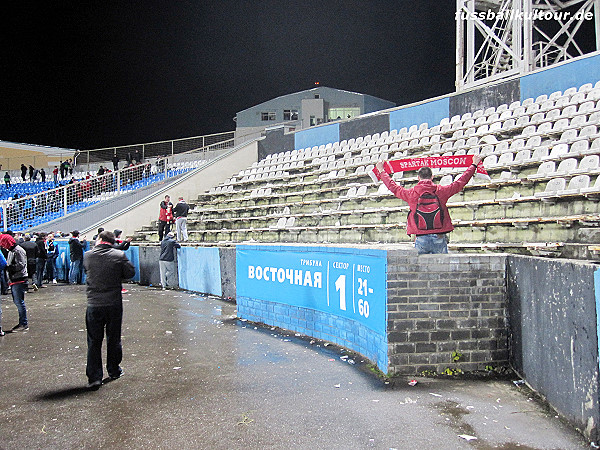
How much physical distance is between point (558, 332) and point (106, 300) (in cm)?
439

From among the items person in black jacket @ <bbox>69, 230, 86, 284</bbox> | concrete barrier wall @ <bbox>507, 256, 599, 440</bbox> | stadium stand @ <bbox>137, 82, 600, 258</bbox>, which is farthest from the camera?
person in black jacket @ <bbox>69, 230, 86, 284</bbox>

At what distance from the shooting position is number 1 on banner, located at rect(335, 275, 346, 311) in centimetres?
649

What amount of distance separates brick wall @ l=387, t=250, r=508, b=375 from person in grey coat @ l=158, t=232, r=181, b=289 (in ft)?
30.8

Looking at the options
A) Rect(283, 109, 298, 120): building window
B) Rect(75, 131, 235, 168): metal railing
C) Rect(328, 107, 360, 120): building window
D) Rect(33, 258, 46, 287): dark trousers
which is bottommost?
Rect(33, 258, 46, 287): dark trousers

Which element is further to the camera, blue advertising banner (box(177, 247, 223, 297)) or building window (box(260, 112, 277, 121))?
building window (box(260, 112, 277, 121))

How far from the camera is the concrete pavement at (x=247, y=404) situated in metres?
3.67

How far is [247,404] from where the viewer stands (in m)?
4.45

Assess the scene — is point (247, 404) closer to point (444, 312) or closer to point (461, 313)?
point (444, 312)

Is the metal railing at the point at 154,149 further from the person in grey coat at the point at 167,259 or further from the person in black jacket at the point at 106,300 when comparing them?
the person in black jacket at the point at 106,300

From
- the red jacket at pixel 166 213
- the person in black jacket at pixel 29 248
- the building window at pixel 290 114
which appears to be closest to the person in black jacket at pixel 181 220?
the red jacket at pixel 166 213

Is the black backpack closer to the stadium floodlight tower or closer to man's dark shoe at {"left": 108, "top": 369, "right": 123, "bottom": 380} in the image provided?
man's dark shoe at {"left": 108, "top": 369, "right": 123, "bottom": 380}

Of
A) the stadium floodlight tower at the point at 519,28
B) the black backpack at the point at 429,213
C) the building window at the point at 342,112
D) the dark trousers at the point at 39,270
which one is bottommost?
the dark trousers at the point at 39,270

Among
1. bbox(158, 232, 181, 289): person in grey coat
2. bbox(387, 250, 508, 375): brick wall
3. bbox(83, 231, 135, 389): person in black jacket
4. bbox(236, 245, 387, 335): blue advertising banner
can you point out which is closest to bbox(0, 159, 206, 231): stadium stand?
bbox(158, 232, 181, 289): person in grey coat

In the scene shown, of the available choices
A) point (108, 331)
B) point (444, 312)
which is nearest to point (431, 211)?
point (444, 312)
